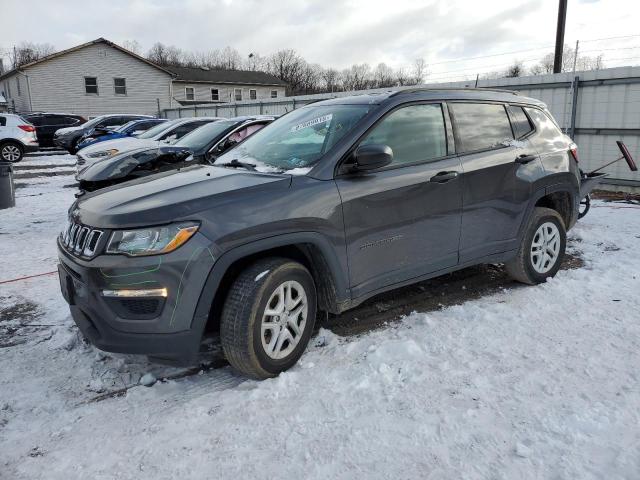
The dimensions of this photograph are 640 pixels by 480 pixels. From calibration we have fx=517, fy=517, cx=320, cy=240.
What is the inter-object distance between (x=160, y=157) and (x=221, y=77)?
134 feet

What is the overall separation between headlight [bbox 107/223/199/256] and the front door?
1.06 meters

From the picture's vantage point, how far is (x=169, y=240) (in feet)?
9.29

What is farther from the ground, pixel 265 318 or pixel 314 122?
pixel 314 122

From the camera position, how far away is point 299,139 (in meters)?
3.87

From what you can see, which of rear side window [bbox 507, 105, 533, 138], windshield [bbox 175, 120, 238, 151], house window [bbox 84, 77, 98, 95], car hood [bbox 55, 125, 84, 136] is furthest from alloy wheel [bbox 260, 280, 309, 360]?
house window [bbox 84, 77, 98, 95]

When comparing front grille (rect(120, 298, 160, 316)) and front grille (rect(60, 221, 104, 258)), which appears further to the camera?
front grille (rect(60, 221, 104, 258))

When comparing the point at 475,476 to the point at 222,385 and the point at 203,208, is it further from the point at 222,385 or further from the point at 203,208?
the point at 203,208

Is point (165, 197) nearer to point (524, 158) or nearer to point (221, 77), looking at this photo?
point (524, 158)

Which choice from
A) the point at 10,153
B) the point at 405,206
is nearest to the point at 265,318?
the point at 405,206

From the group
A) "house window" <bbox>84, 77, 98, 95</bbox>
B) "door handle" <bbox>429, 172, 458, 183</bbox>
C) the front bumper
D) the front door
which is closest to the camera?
the front bumper

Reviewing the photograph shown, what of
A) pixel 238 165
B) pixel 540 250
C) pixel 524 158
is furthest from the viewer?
pixel 540 250

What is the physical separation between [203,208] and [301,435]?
52.8 inches

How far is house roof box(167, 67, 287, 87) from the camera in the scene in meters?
43.4

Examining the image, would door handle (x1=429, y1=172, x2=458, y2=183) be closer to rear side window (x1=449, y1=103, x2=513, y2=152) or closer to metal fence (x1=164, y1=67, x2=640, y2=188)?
rear side window (x1=449, y1=103, x2=513, y2=152)
